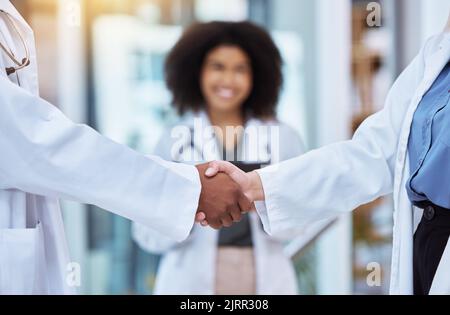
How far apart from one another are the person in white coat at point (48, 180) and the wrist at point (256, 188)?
4.8 inches

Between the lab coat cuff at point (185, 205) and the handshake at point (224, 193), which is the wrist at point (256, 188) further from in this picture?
the lab coat cuff at point (185, 205)

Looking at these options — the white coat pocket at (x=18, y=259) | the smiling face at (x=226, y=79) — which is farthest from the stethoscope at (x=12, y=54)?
the smiling face at (x=226, y=79)

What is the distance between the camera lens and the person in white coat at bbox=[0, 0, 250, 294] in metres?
1.26

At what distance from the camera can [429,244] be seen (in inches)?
50.3

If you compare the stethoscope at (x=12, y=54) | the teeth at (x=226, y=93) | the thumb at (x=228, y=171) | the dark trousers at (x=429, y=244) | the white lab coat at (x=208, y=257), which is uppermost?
the stethoscope at (x=12, y=54)

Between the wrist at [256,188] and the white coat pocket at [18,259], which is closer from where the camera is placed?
the white coat pocket at [18,259]

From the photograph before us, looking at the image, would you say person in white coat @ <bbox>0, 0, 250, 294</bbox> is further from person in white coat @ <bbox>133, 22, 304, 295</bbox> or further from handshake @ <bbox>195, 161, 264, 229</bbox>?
person in white coat @ <bbox>133, 22, 304, 295</bbox>

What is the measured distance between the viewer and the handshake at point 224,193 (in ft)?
4.82

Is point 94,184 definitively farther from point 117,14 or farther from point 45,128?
point 117,14

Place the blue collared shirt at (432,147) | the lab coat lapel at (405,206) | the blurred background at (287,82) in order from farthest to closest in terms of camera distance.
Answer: the blurred background at (287,82) < the lab coat lapel at (405,206) < the blue collared shirt at (432,147)

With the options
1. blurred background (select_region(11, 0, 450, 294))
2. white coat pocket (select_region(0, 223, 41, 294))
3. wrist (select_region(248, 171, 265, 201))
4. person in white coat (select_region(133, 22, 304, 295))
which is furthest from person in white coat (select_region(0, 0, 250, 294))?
blurred background (select_region(11, 0, 450, 294))

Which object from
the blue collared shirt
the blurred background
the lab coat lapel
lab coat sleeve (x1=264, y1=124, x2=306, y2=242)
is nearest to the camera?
the blue collared shirt
